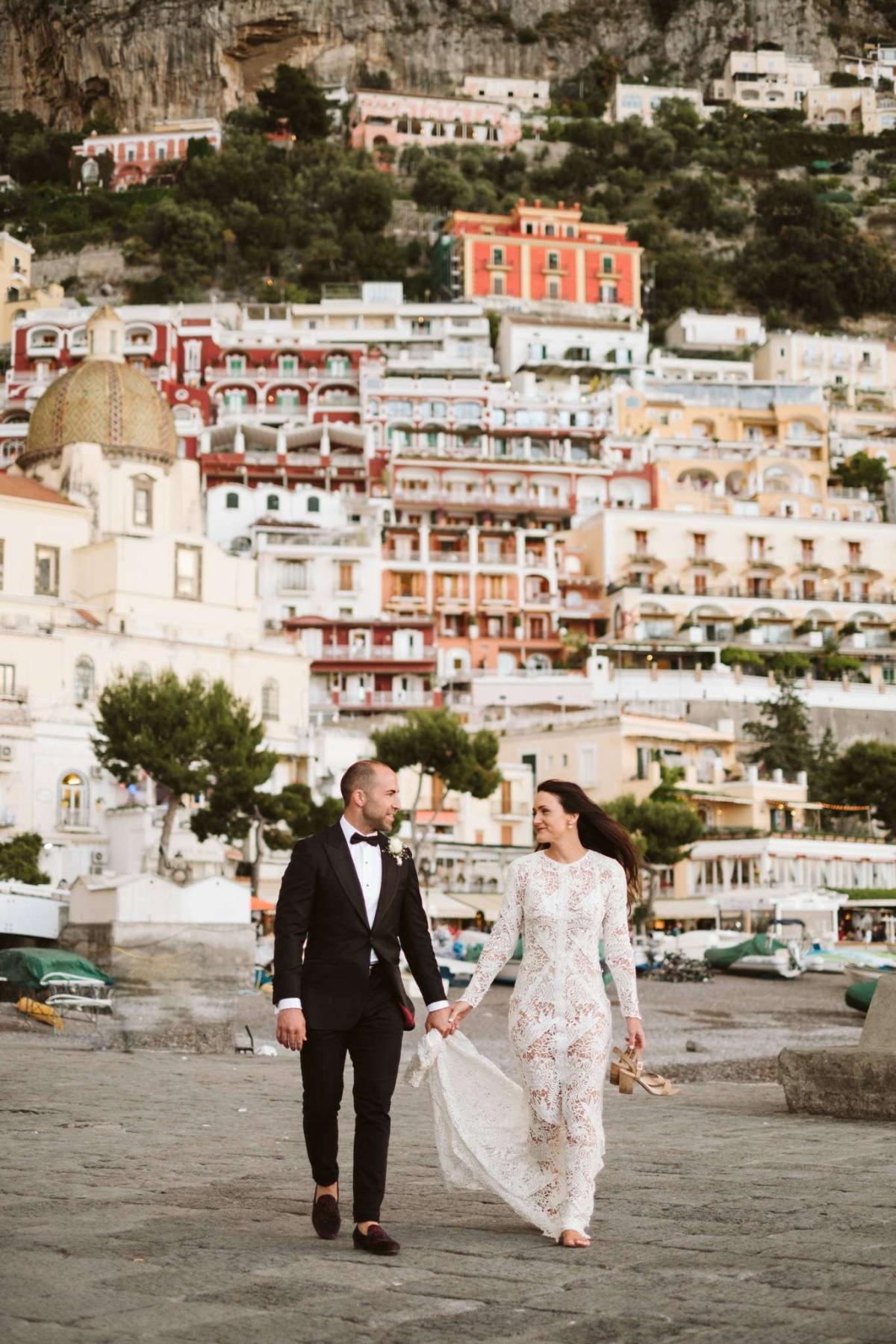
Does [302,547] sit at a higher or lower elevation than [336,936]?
higher

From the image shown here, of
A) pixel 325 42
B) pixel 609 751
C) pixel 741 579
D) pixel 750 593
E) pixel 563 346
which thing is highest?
pixel 325 42

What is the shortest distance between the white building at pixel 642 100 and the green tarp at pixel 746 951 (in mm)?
112442

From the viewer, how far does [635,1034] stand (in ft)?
24.2

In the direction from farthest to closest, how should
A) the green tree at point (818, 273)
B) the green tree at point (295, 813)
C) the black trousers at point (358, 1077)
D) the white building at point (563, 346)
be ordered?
the green tree at point (818, 273) < the white building at point (563, 346) < the green tree at point (295, 813) < the black trousers at point (358, 1077)

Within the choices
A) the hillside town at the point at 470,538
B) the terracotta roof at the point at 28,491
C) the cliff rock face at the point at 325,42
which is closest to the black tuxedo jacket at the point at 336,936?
the hillside town at the point at 470,538

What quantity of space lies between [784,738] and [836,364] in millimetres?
49513

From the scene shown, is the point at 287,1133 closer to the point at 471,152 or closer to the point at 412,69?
the point at 471,152

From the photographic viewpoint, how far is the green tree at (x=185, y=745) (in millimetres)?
43188

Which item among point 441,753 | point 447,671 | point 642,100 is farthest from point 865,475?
point 642,100

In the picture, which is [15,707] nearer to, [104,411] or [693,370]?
[104,411]

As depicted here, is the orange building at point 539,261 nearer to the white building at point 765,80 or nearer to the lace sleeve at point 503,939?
the white building at point 765,80

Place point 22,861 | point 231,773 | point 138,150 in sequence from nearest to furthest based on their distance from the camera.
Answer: point 22,861
point 231,773
point 138,150

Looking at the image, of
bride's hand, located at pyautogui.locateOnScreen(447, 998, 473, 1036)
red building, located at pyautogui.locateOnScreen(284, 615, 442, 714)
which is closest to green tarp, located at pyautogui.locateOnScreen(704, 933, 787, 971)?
red building, located at pyautogui.locateOnScreen(284, 615, 442, 714)

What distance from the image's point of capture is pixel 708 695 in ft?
235
